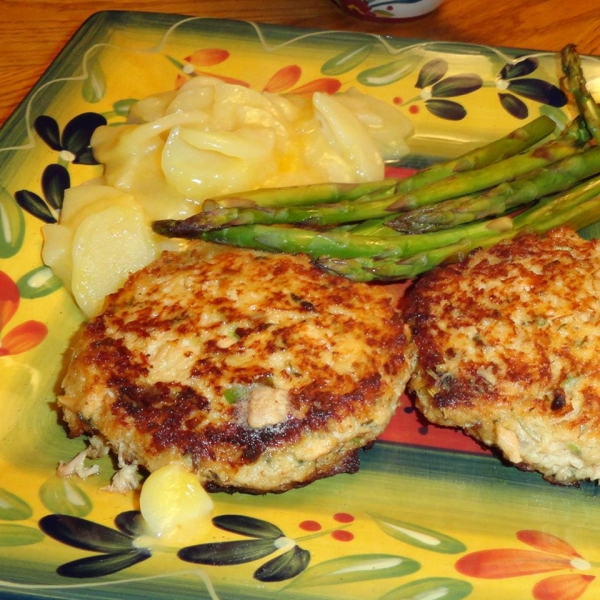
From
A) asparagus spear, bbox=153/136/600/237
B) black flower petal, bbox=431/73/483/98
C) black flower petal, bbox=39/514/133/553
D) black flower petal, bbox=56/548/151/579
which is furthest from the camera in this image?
black flower petal, bbox=431/73/483/98

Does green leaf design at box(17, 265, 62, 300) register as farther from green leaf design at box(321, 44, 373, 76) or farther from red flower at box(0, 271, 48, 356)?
green leaf design at box(321, 44, 373, 76)

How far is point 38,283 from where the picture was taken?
3672 mm

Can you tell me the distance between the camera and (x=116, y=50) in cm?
469

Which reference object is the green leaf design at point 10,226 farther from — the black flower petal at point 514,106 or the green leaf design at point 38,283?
the black flower petal at point 514,106

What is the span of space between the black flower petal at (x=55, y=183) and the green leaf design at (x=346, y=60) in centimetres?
174

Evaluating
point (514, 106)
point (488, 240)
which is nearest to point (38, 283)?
point (488, 240)

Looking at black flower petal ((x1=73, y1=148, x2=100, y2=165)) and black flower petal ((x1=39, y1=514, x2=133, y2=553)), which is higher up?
black flower petal ((x1=73, y1=148, x2=100, y2=165))

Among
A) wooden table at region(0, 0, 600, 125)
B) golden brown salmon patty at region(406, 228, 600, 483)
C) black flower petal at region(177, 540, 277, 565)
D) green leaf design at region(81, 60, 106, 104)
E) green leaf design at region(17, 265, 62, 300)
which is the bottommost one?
black flower petal at region(177, 540, 277, 565)

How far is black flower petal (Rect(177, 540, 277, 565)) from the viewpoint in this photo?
2.73 m

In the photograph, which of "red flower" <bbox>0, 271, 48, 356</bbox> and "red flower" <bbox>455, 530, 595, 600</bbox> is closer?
"red flower" <bbox>455, 530, 595, 600</bbox>

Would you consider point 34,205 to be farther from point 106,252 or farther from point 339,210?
point 339,210

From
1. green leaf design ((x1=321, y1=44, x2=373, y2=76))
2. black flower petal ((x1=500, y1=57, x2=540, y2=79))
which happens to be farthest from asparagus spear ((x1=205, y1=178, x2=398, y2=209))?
black flower petal ((x1=500, y1=57, x2=540, y2=79))

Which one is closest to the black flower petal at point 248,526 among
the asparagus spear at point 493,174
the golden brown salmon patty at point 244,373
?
the golden brown salmon patty at point 244,373

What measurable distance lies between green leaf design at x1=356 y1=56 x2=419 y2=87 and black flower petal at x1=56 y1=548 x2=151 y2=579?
3.16 meters
